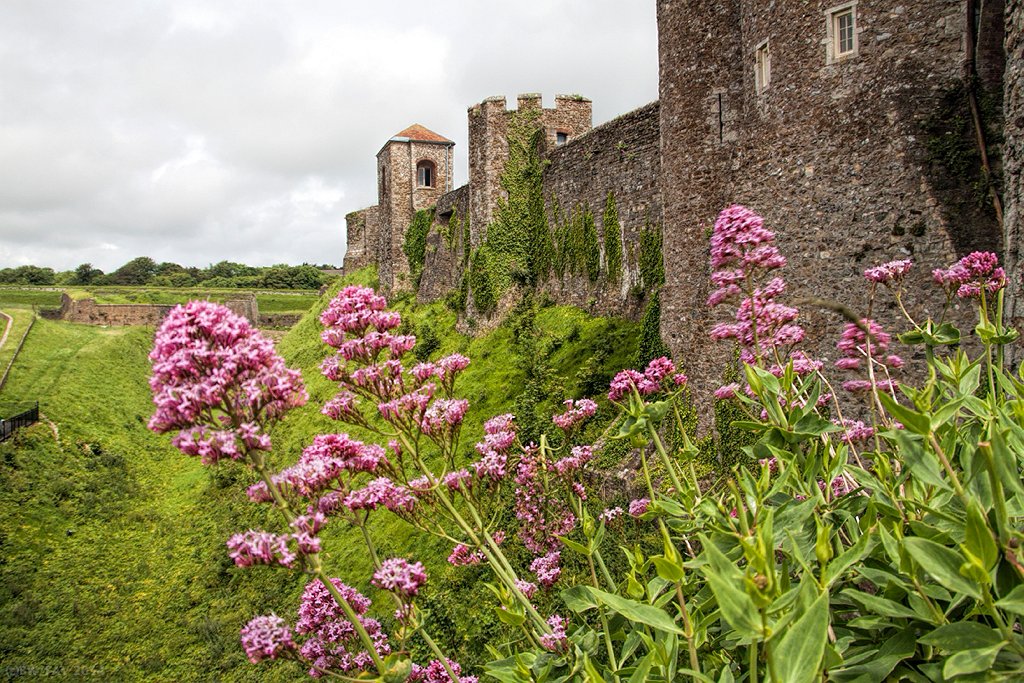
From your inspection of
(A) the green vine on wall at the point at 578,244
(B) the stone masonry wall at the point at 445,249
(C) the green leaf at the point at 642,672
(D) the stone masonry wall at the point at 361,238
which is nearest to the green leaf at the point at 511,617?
(C) the green leaf at the point at 642,672

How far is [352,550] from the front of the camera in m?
17.9

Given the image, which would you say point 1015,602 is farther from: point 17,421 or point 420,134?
point 420,134

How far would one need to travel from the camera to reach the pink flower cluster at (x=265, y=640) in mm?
2561

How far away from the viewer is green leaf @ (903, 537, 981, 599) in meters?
1.36

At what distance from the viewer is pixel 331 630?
8.93 feet

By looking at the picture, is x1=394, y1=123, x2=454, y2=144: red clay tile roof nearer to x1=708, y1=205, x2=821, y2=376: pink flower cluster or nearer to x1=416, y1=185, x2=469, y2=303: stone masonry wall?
x1=416, y1=185, x2=469, y2=303: stone masonry wall

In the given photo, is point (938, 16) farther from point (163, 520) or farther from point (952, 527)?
point (163, 520)

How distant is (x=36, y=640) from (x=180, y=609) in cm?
324

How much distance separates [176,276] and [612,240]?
83490 mm

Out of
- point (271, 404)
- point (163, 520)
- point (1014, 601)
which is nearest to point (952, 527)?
point (1014, 601)

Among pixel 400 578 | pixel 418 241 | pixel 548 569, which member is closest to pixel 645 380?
pixel 548 569

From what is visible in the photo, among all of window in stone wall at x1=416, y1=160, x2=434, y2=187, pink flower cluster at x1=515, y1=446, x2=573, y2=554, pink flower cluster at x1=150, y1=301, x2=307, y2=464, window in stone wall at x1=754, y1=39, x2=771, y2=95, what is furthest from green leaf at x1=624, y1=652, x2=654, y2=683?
window in stone wall at x1=416, y1=160, x2=434, y2=187

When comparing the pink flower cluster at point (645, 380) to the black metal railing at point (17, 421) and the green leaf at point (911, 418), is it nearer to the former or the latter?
the green leaf at point (911, 418)

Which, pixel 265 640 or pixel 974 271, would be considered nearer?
pixel 265 640
